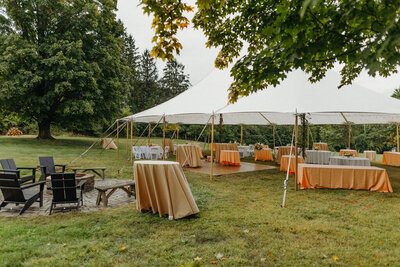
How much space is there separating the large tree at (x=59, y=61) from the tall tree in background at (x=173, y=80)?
2633cm

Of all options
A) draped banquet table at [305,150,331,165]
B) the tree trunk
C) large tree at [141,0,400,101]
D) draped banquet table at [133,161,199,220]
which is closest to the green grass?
draped banquet table at [133,161,199,220]

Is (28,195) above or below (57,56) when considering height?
below

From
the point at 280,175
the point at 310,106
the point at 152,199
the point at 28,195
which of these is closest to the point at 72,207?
the point at 28,195

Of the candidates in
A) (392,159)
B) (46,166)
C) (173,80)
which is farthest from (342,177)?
(173,80)

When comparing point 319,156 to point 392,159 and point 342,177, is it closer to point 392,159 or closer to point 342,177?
point 392,159

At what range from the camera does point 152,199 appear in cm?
455

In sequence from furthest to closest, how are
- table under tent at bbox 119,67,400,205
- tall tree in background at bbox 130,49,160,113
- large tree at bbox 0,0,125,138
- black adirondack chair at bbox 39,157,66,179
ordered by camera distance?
tall tree in background at bbox 130,49,160,113, large tree at bbox 0,0,125,138, table under tent at bbox 119,67,400,205, black adirondack chair at bbox 39,157,66,179

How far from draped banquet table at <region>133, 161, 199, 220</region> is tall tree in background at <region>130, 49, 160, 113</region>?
35973 millimetres

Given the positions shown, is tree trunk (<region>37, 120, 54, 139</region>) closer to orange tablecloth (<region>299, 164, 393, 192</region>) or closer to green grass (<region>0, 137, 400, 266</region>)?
green grass (<region>0, 137, 400, 266</region>)

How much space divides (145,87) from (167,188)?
39953mm

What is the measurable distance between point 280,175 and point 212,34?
6.10 metres

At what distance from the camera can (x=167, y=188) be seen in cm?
433

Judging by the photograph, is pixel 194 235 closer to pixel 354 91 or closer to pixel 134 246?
pixel 134 246

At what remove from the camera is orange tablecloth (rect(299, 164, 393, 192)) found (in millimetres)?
7051
